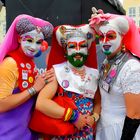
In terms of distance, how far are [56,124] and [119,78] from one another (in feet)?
1.87

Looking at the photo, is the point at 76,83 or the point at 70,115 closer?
the point at 70,115

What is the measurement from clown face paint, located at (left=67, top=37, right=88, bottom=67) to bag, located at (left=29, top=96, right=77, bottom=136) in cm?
29

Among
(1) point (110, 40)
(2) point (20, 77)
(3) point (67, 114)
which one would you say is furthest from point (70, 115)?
(1) point (110, 40)

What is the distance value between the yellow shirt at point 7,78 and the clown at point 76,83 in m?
0.23

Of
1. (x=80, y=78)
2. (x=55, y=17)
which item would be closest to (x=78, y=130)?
(x=80, y=78)

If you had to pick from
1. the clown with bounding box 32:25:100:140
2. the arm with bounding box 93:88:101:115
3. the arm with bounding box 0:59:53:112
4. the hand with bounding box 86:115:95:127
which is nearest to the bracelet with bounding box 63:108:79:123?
the clown with bounding box 32:25:100:140

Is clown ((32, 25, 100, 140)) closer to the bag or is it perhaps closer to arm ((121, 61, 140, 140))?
the bag

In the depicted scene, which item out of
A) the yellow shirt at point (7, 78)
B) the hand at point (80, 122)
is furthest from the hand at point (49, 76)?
the hand at point (80, 122)

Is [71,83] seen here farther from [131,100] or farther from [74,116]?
[131,100]

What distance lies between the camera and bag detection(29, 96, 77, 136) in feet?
8.62

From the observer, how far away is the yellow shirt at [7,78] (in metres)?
2.66

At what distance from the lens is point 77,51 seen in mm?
2703

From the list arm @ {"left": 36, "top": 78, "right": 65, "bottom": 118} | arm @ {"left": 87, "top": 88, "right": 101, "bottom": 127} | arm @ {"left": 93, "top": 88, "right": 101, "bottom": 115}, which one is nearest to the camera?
arm @ {"left": 36, "top": 78, "right": 65, "bottom": 118}

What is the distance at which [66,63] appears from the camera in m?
2.84
